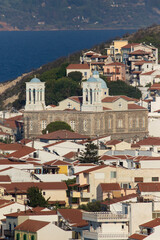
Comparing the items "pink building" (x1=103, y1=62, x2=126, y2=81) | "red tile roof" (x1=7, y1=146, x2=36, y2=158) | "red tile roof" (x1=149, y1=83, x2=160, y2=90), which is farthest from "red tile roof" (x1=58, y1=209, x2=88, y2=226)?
"pink building" (x1=103, y1=62, x2=126, y2=81)

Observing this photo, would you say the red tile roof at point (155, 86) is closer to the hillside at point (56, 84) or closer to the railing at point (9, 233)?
the hillside at point (56, 84)

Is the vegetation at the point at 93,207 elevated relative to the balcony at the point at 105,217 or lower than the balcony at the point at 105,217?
lower

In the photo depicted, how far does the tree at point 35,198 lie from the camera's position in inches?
1957

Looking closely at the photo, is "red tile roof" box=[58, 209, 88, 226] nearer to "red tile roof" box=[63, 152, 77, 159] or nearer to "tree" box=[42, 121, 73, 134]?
"red tile roof" box=[63, 152, 77, 159]

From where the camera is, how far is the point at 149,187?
50.2 metres

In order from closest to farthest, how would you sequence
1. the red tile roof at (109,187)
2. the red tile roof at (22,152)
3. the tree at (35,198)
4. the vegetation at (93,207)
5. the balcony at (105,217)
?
the balcony at (105,217), the vegetation at (93,207), the tree at (35,198), the red tile roof at (109,187), the red tile roof at (22,152)

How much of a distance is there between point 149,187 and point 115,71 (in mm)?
61080

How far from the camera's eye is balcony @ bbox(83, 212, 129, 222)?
3885cm

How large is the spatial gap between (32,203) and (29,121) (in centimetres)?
3488

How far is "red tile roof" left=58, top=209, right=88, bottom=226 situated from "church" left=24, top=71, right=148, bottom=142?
38328 millimetres

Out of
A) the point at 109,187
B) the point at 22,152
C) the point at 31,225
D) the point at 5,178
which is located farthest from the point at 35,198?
the point at 22,152

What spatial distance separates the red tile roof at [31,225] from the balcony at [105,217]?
1.57 metres

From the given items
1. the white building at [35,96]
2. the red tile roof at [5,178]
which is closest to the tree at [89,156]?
the red tile roof at [5,178]

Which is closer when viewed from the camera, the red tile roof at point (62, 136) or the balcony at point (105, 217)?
the balcony at point (105, 217)
